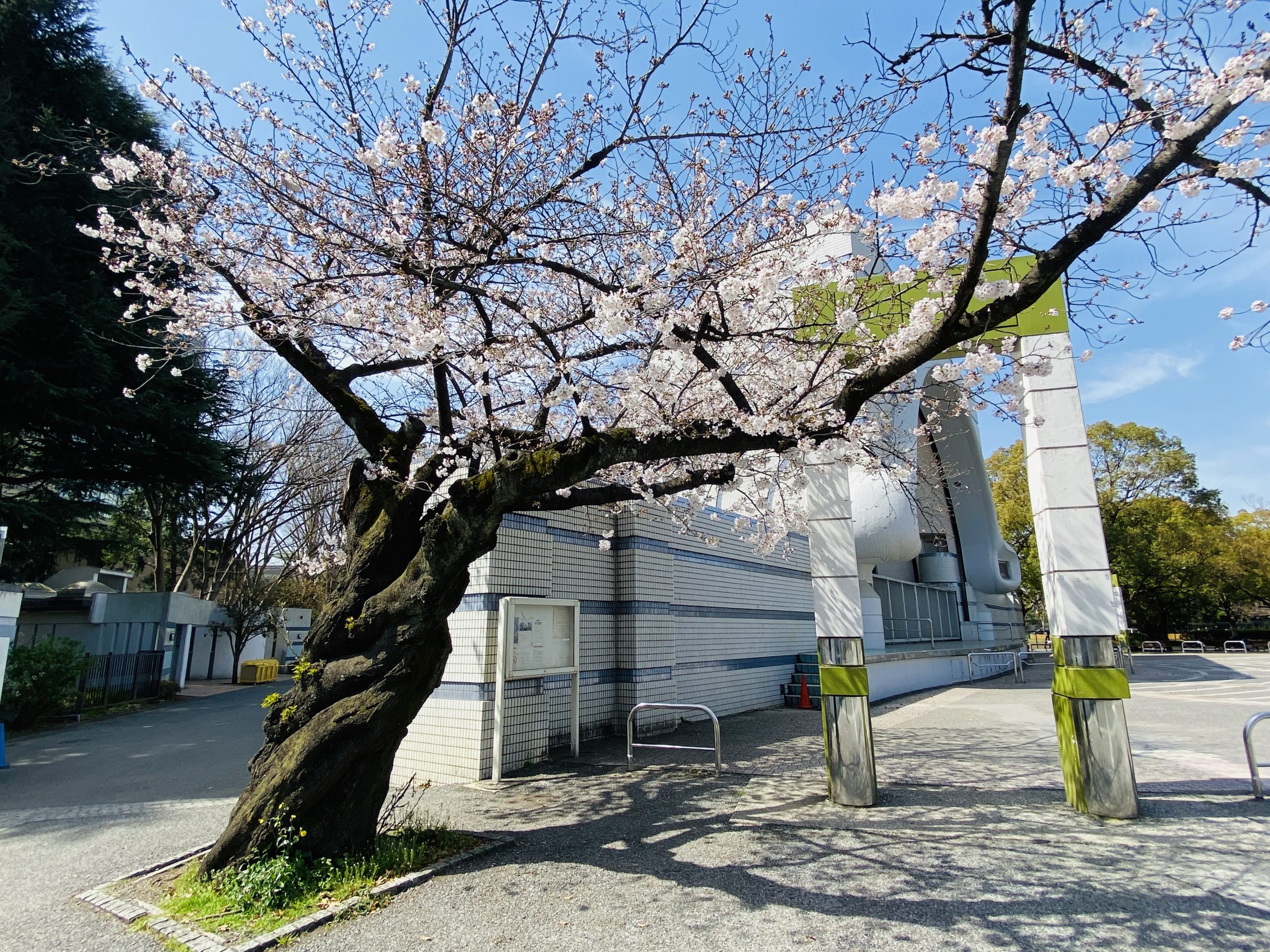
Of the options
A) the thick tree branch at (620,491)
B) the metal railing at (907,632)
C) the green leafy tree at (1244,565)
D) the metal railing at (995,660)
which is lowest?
the metal railing at (995,660)

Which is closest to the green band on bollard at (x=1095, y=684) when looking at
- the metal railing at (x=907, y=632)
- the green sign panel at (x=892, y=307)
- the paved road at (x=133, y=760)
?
the green sign panel at (x=892, y=307)

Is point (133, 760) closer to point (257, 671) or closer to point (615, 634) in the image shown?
point (615, 634)

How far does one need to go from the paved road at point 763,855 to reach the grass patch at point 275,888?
29 cm

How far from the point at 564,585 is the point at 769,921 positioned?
5331 mm

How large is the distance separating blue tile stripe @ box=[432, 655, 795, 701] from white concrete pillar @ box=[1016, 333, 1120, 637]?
5.17 meters

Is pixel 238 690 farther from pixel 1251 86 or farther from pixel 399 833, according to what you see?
pixel 1251 86

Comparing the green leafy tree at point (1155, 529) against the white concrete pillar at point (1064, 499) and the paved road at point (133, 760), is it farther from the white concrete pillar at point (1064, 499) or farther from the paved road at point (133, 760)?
the paved road at point (133, 760)

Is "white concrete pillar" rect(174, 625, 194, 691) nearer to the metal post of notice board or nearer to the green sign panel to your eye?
the metal post of notice board

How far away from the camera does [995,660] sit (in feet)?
64.1

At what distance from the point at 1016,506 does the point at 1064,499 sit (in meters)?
33.0

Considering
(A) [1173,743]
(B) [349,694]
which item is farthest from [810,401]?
(A) [1173,743]

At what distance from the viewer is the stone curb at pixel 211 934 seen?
3.62 m

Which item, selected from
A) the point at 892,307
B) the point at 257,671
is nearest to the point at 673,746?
the point at 892,307

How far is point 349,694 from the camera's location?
467cm
